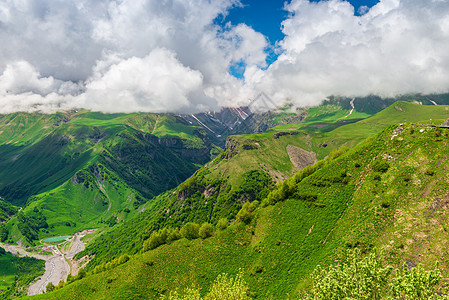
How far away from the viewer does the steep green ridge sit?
217 ft

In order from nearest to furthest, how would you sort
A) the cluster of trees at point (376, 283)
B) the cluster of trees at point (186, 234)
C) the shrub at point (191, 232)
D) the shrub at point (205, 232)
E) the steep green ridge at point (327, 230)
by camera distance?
the cluster of trees at point (376, 283), the steep green ridge at point (327, 230), the shrub at point (205, 232), the cluster of trees at point (186, 234), the shrub at point (191, 232)

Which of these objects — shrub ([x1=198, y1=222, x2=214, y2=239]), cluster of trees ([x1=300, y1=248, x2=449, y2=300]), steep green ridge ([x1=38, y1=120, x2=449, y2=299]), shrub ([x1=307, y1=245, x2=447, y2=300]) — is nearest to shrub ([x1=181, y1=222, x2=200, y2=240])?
shrub ([x1=198, y1=222, x2=214, y2=239])

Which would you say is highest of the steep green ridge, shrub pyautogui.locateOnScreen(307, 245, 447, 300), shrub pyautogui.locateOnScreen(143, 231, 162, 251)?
shrub pyautogui.locateOnScreen(143, 231, 162, 251)

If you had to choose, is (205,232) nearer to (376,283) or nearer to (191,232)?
(191,232)

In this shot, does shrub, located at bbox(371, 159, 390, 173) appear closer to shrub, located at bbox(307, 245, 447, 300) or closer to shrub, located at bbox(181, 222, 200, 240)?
shrub, located at bbox(307, 245, 447, 300)

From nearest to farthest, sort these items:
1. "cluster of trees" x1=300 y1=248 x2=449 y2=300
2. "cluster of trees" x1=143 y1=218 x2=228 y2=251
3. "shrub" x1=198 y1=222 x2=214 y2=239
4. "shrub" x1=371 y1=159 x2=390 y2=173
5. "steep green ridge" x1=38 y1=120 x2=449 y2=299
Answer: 1. "cluster of trees" x1=300 y1=248 x2=449 y2=300
2. "steep green ridge" x1=38 y1=120 x2=449 y2=299
3. "shrub" x1=371 y1=159 x2=390 y2=173
4. "shrub" x1=198 y1=222 x2=214 y2=239
5. "cluster of trees" x1=143 y1=218 x2=228 y2=251

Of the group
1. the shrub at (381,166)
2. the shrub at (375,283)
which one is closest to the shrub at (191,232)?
the shrub at (375,283)

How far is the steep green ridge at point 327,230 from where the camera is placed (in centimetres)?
6625

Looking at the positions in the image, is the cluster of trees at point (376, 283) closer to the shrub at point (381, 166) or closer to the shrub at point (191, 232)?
the shrub at point (381, 166)

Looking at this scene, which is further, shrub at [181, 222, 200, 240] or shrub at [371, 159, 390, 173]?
shrub at [181, 222, 200, 240]

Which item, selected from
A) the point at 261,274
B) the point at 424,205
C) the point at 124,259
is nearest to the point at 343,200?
the point at 424,205

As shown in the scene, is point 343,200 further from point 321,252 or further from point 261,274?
point 261,274

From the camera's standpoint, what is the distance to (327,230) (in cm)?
8281

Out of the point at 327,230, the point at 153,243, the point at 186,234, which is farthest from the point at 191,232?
the point at 327,230
